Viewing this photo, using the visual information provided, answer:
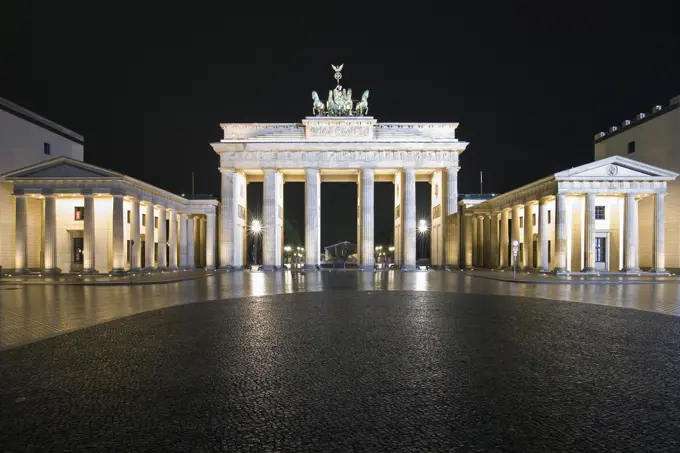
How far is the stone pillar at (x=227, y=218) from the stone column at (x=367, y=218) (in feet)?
51.0

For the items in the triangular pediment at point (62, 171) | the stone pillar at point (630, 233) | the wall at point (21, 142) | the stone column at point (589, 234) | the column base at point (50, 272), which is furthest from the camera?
the wall at point (21, 142)

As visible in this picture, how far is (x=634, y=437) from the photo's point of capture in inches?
186

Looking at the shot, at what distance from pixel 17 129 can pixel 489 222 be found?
182ft

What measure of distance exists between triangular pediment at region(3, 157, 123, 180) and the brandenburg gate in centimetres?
1432

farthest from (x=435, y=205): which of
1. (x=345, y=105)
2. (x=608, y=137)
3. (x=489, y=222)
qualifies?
(x=608, y=137)

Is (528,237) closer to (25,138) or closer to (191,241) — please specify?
(191,241)

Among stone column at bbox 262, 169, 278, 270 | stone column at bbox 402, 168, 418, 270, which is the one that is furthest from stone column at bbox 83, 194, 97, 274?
stone column at bbox 402, 168, 418, 270

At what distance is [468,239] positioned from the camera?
53469mm

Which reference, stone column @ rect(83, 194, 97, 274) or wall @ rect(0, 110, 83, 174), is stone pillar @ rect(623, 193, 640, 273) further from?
wall @ rect(0, 110, 83, 174)

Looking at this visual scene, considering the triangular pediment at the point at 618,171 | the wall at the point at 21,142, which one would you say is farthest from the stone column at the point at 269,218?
the triangular pediment at the point at 618,171

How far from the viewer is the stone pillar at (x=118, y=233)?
40344mm

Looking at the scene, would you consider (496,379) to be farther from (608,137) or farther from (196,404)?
(608,137)

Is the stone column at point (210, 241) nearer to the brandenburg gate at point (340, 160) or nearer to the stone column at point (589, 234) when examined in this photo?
the brandenburg gate at point (340, 160)

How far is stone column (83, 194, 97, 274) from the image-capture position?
40406 mm
